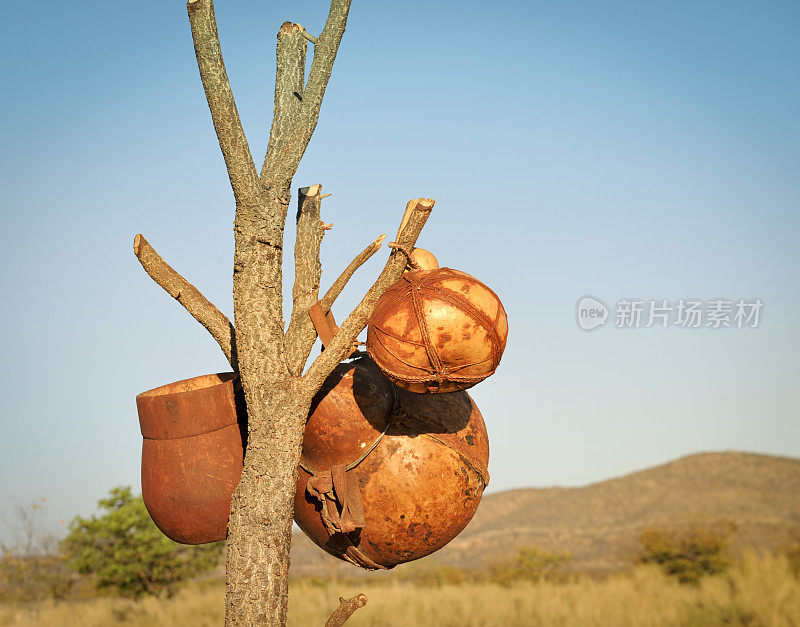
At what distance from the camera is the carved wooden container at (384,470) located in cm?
337

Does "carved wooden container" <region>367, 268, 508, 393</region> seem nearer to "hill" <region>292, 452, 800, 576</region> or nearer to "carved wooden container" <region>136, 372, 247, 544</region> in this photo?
"carved wooden container" <region>136, 372, 247, 544</region>

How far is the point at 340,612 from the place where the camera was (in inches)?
146

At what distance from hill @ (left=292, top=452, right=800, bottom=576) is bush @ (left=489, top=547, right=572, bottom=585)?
5056 mm

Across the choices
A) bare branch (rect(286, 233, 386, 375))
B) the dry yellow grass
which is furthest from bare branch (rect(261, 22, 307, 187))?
the dry yellow grass

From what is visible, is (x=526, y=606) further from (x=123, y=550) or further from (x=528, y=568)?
(x=123, y=550)

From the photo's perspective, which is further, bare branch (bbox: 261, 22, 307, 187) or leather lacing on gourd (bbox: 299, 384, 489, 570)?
bare branch (bbox: 261, 22, 307, 187)

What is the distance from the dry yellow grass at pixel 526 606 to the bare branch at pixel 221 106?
11080mm

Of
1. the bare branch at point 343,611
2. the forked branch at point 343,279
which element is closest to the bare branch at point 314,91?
the forked branch at point 343,279

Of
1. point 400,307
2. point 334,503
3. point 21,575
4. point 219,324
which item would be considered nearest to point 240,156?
point 219,324

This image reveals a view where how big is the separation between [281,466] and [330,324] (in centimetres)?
91

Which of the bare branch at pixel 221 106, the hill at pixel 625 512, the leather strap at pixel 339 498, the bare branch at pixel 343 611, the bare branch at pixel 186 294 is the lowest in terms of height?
the hill at pixel 625 512

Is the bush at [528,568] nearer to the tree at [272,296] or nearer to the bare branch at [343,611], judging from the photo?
the bare branch at [343,611]

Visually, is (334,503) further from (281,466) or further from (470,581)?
(470,581)

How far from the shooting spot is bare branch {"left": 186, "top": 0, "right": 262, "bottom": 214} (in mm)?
3705
